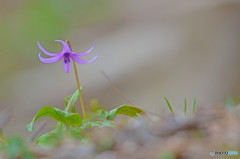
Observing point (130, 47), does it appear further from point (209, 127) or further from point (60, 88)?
point (209, 127)

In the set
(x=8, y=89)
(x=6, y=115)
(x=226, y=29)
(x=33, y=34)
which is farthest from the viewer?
(x=33, y=34)

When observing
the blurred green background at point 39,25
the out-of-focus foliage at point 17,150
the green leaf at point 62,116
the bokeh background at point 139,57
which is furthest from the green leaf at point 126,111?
the blurred green background at point 39,25

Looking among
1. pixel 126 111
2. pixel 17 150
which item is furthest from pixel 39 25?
pixel 17 150

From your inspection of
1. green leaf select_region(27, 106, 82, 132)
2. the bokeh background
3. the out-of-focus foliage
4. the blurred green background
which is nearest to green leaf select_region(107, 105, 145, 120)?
green leaf select_region(27, 106, 82, 132)

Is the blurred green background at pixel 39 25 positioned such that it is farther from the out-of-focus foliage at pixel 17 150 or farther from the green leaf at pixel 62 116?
the out-of-focus foliage at pixel 17 150

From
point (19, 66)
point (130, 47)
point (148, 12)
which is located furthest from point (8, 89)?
point (148, 12)
